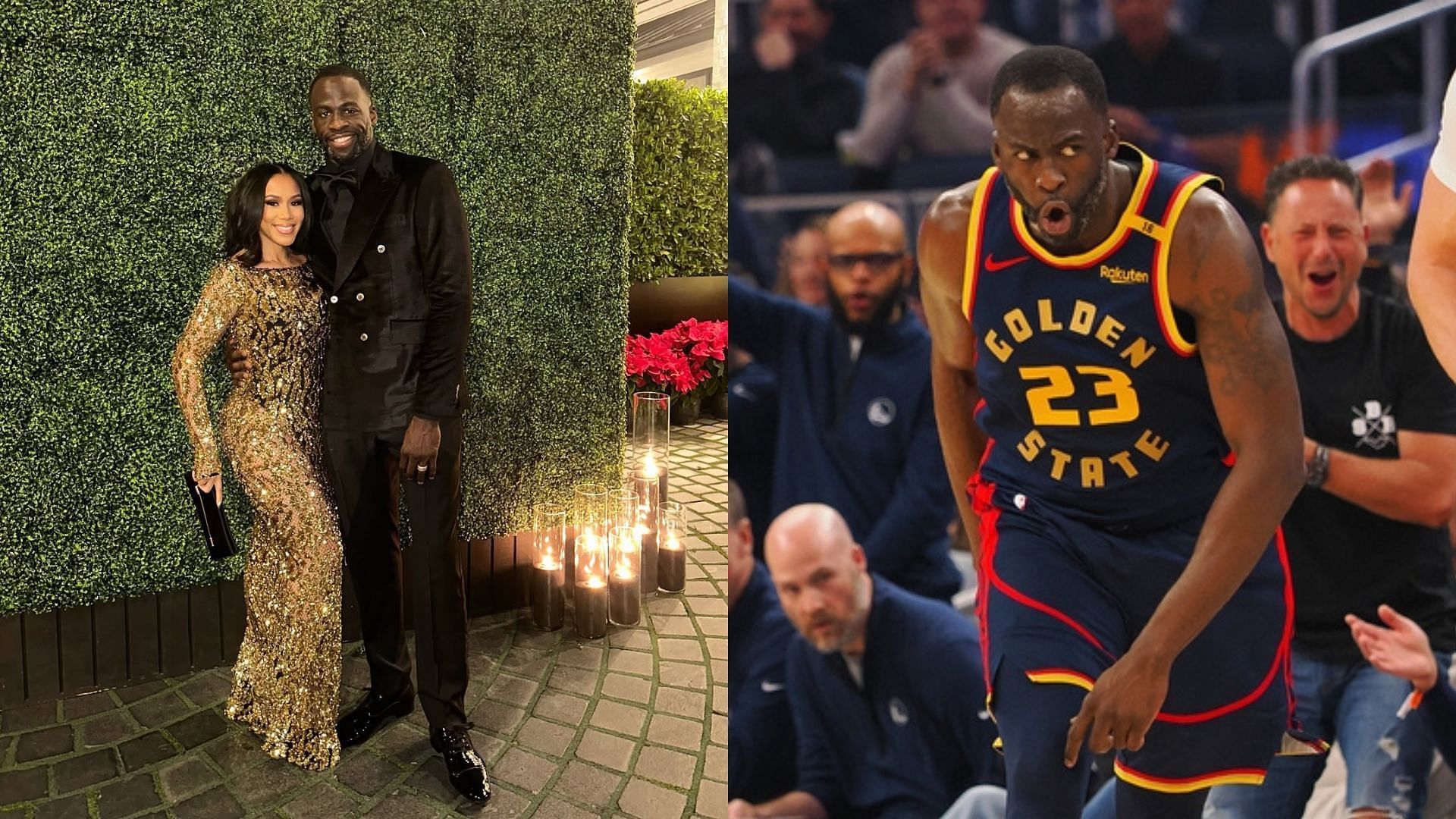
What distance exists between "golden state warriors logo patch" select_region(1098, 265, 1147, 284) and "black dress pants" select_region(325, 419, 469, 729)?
239 cm

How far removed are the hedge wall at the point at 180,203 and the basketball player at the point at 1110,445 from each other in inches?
133

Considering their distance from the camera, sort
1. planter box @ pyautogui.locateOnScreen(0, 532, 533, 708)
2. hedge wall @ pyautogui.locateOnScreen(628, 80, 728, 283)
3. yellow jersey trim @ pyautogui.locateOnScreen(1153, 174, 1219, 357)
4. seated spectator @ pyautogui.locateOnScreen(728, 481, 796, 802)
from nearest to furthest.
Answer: yellow jersey trim @ pyautogui.locateOnScreen(1153, 174, 1219, 357)
seated spectator @ pyautogui.locateOnScreen(728, 481, 796, 802)
planter box @ pyautogui.locateOnScreen(0, 532, 533, 708)
hedge wall @ pyautogui.locateOnScreen(628, 80, 728, 283)

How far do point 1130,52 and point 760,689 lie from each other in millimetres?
1162

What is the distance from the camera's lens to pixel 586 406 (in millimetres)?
4969

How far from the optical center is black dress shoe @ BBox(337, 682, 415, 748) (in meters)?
3.52

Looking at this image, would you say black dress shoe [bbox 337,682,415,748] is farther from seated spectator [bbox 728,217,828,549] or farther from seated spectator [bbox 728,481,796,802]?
seated spectator [bbox 728,217,828,549]

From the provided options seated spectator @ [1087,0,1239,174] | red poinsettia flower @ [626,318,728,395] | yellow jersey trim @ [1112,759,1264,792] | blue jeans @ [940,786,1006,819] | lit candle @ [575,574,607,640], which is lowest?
lit candle @ [575,574,607,640]

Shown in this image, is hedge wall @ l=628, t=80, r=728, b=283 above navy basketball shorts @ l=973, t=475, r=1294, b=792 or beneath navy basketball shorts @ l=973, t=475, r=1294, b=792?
above

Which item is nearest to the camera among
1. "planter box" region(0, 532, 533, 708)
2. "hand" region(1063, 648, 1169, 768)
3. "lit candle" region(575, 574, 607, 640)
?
"hand" region(1063, 648, 1169, 768)

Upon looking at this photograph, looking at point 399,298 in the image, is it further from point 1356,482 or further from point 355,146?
point 1356,482

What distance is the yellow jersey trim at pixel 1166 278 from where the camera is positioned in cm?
137

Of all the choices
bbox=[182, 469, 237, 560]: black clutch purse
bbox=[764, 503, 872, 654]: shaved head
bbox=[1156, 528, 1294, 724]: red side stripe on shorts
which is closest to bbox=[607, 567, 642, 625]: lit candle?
bbox=[182, 469, 237, 560]: black clutch purse

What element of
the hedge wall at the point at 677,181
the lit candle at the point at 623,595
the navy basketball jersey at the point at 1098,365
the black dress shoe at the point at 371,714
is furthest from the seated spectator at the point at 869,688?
the hedge wall at the point at 677,181

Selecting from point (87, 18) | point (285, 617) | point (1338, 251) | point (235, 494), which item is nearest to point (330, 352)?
point (285, 617)
